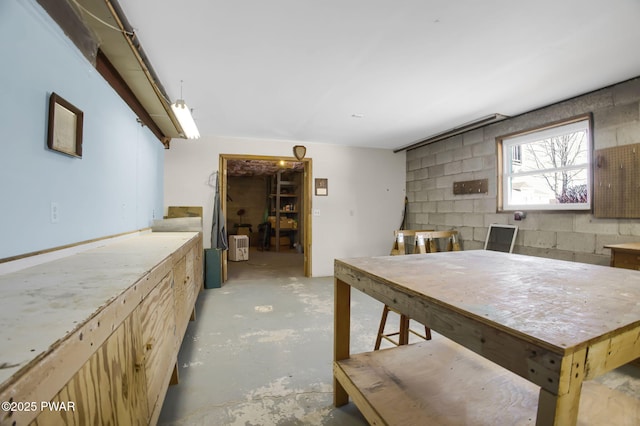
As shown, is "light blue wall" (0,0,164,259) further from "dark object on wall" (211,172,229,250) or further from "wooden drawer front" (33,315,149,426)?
"dark object on wall" (211,172,229,250)

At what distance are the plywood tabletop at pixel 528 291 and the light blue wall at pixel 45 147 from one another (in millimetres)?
1589

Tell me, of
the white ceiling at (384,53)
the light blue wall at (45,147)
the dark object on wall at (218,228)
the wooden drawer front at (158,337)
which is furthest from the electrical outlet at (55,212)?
the dark object on wall at (218,228)

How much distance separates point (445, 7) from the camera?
1673 millimetres

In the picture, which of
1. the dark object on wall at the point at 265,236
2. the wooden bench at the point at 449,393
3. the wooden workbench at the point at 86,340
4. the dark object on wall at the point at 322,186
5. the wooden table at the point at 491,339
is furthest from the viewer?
the dark object on wall at the point at 265,236

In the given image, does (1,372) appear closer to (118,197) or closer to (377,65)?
(118,197)

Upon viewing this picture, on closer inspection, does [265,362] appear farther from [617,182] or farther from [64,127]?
[617,182]

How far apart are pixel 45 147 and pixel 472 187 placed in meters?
4.52

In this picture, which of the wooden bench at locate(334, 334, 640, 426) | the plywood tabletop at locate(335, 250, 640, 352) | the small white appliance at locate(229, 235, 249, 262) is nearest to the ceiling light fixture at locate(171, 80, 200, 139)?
the plywood tabletop at locate(335, 250, 640, 352)

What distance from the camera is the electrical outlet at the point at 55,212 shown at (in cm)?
152

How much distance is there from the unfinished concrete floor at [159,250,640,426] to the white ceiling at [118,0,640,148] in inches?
94.5

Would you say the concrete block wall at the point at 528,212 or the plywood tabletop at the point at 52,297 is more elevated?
the concrete block wall at the point at 528,212

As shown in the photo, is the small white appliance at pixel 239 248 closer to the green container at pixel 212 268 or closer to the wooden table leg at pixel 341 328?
the green container at pixel 212 268

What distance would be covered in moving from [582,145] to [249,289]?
445 centimetres

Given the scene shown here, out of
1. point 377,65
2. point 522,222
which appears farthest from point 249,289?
point 522,222
